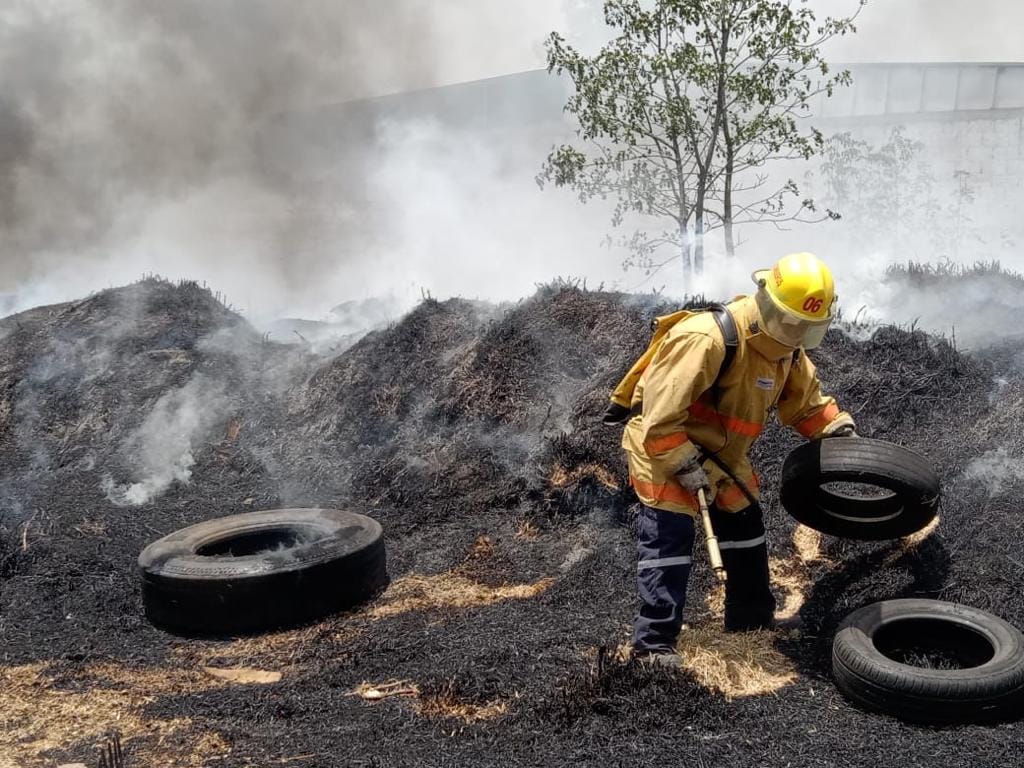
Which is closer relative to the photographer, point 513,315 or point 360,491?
point 360,491

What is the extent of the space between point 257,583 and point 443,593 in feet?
4.14

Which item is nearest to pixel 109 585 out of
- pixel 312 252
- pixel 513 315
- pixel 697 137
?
pixel 513 315

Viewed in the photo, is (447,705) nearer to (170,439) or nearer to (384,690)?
(384,690)

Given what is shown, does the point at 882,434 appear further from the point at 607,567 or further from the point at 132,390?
the point at 132,390

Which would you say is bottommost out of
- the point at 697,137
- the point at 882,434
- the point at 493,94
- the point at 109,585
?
the point at 109,585

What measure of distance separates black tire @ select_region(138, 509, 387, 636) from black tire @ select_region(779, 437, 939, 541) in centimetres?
278

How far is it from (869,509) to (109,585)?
5.10m

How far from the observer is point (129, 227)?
2430 cm

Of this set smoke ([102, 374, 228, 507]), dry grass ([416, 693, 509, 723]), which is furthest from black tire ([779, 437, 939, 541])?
smoke ([102, 374, 228, 507])

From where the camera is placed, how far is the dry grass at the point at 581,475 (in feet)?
23.2

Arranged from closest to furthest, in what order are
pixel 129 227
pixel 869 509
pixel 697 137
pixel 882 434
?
1. pixel 869 509
2. pixel 882 434
3. pixel 697 137
4. pixel 129 227

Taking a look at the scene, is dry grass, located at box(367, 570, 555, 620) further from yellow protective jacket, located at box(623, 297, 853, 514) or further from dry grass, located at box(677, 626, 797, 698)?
yellow protective jacket, located at box(623, 297, 853, 514)

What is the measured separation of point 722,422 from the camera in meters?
4.74

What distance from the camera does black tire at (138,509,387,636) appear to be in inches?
226
